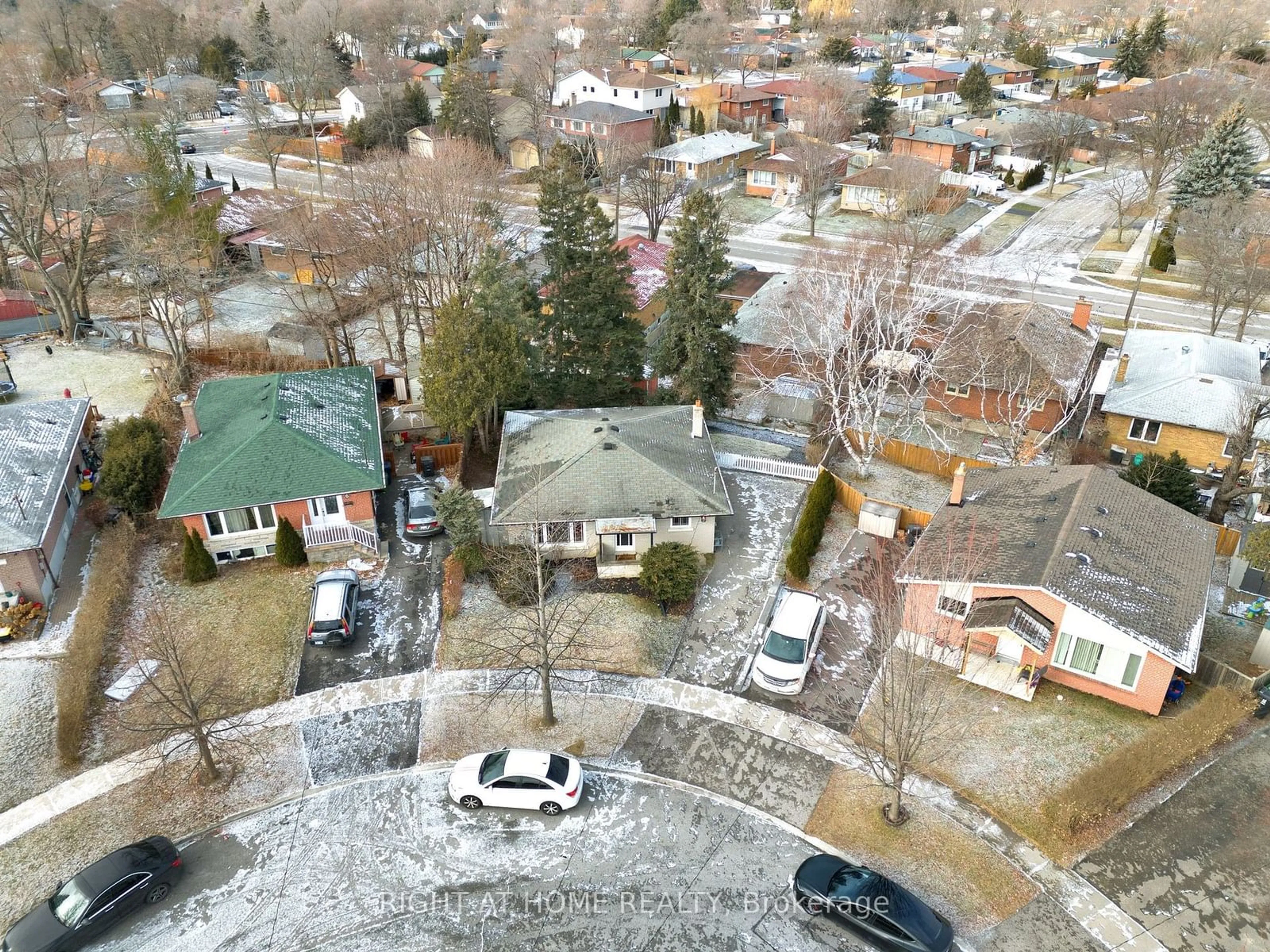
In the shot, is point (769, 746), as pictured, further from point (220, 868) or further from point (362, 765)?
point (220, 868)

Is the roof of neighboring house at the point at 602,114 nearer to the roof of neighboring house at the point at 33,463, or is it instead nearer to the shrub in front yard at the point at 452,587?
the roof of neighboring house at the point at 33,463

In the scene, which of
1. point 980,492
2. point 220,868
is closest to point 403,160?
point 980,492

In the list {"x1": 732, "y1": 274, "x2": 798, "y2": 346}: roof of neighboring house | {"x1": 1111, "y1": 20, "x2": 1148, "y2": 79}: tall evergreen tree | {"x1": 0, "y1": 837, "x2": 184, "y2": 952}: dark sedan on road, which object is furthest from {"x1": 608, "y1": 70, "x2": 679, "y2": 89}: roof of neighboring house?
{"x1": 0, "y1": 837, "x2": 184, "y2": 952}: dark sedan on road

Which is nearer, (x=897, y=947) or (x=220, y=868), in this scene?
(x=897, y=947)

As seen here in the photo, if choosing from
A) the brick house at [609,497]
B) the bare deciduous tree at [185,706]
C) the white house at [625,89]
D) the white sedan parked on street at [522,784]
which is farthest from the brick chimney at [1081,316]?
the white house at [625,89]

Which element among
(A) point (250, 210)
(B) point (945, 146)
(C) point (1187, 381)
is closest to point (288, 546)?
(C) point (1187, 381)

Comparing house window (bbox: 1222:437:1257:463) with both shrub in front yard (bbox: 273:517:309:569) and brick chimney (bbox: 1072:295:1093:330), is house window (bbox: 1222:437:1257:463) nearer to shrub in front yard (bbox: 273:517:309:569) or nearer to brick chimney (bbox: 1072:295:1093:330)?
brick chimney (bbox: 1072:295:1093:330)
